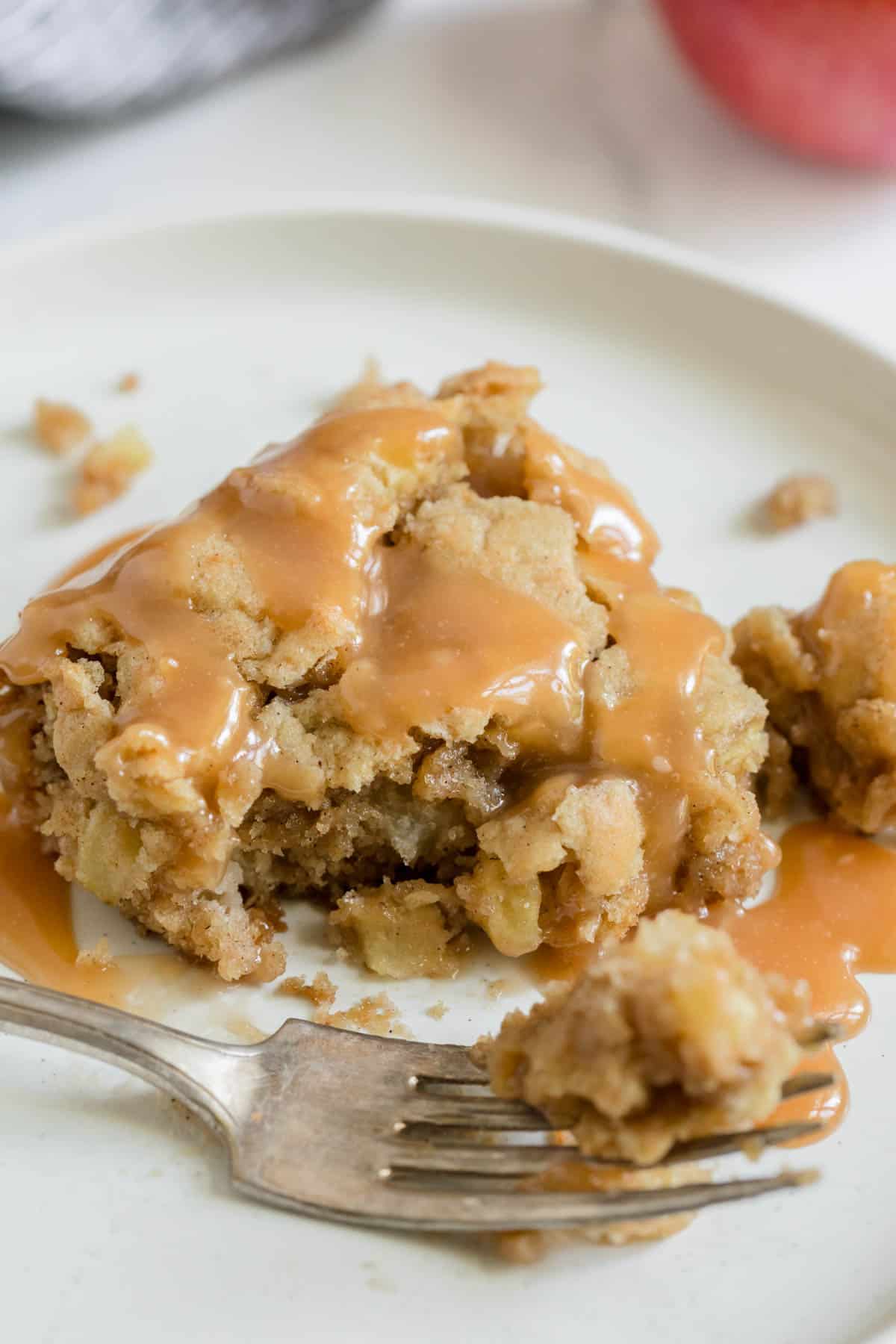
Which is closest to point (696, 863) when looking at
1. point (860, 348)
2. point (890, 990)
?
point (890, 990)

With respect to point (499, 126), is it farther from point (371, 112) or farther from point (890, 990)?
point (890, 990)

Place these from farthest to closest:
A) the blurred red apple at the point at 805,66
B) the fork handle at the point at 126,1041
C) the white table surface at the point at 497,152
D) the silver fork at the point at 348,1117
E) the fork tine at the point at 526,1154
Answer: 1. the white table surface at the point at 497,152
2. the blurred red apple at the point at 805,66
3. the fork handle at the point at 126,1041
4. the silver fork at the point at 348,1117
5. the fork tine at the point at 526,1154

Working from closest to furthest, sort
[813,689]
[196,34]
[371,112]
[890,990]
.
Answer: [890,990]
[813,689]
[196,34]
[371,112]

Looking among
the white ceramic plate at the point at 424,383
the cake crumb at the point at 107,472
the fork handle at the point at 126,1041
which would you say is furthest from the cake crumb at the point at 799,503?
the fork handle at the point at 126,1041

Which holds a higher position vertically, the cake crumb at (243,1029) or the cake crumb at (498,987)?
the cake crumb at (243,1029)

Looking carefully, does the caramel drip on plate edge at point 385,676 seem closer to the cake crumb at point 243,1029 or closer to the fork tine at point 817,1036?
the cake crumb at point 243,1029

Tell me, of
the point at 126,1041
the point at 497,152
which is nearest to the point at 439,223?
the point at 497,152
